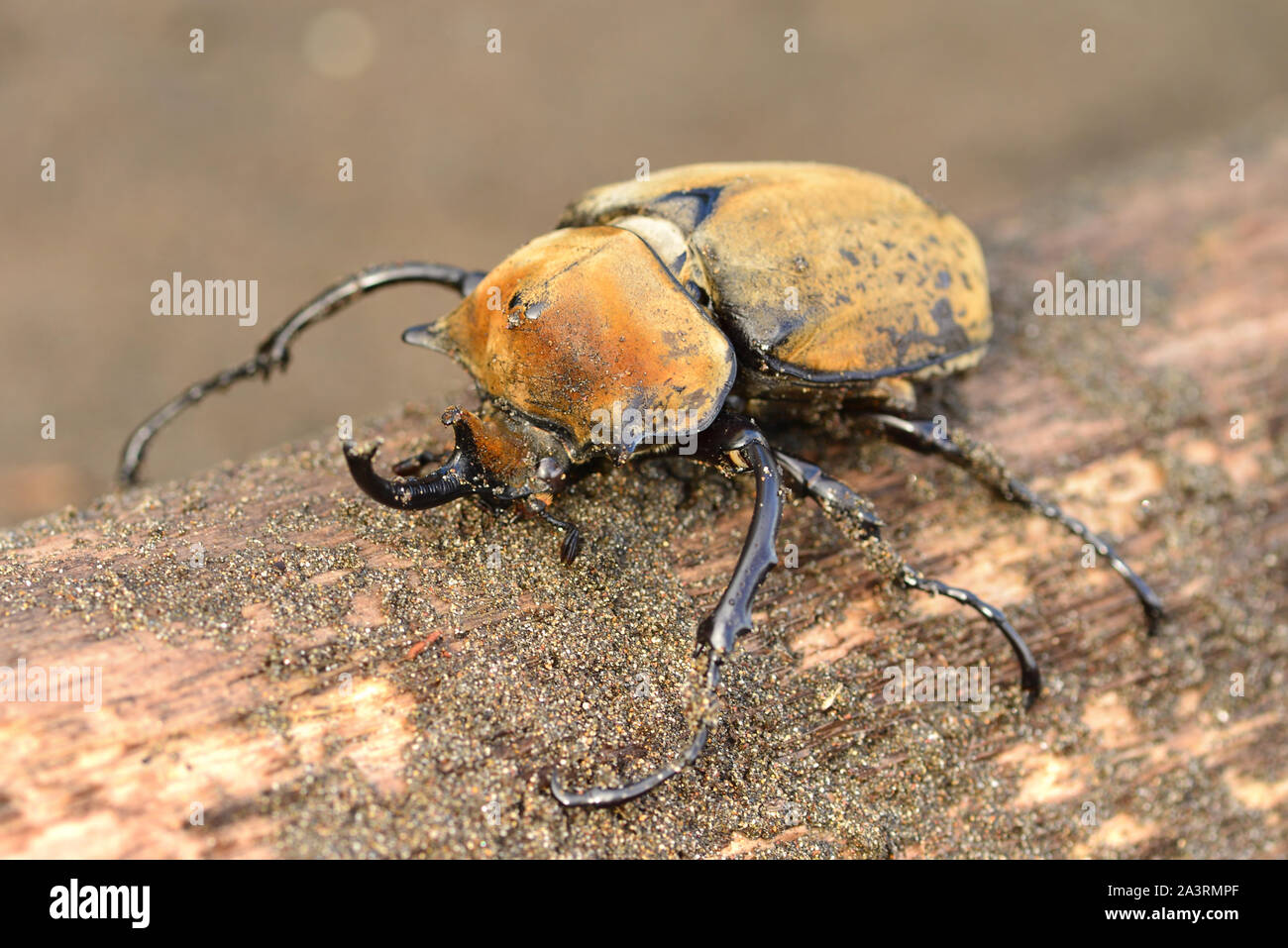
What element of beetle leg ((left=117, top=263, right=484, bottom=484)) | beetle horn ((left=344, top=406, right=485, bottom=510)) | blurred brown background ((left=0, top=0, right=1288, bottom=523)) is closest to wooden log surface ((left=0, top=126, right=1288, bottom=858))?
beetle horn ((left=344, top=406, right=485, bottom=510))

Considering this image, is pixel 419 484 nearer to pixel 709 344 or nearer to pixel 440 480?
pixel 440 480

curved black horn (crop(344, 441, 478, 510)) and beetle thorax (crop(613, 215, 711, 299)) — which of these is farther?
beetle thorax (crop(613, 215, 711, 299))

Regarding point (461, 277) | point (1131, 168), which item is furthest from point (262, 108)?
point (1131, 168)

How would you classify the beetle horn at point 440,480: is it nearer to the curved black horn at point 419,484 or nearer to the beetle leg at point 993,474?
the curved black horn at point 419,484

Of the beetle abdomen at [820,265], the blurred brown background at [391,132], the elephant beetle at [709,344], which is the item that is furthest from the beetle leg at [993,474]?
the blurred brown background at [391,132]

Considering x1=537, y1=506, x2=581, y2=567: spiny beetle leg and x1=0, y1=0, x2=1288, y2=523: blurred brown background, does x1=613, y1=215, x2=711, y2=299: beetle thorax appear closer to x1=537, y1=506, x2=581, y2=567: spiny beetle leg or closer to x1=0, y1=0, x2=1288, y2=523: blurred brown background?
x1=537, y1=506, x2=581, y2=567: spiny beetle leg

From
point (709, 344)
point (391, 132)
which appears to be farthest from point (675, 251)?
point (391, 132)
